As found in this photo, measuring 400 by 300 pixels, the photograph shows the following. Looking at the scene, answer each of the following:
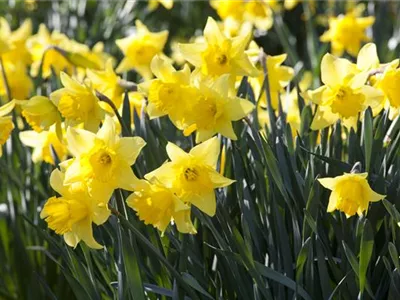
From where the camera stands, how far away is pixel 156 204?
5.31ft

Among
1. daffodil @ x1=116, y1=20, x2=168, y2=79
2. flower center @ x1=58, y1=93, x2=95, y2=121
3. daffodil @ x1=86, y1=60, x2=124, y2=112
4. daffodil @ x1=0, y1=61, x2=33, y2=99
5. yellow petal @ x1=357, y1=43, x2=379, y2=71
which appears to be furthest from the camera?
daffodil @ x1=0, y1=61, x2=33, y2=99

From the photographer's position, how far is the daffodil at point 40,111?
1.93m

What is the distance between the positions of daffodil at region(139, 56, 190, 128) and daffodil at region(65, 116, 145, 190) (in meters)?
0.19

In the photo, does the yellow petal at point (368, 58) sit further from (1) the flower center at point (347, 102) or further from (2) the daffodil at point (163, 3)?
(2) the daffodil at point (163, 3)

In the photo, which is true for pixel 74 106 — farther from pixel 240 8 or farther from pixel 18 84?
pixel 240 8

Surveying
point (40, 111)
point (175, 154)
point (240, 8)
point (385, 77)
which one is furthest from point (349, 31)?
point (175, 154)

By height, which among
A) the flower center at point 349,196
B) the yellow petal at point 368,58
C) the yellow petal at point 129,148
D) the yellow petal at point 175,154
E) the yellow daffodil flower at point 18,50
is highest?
the yellow petal at point 368,58

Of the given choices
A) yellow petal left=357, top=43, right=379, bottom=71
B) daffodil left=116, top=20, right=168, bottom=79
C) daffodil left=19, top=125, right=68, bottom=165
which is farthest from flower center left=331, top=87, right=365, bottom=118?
daffodil left=116, top=20, right=168, bottom=79

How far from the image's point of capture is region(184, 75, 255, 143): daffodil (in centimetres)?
175

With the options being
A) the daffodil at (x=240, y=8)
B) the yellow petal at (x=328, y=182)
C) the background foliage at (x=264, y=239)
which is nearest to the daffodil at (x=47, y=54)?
the daffodil at (x=240, y=8)

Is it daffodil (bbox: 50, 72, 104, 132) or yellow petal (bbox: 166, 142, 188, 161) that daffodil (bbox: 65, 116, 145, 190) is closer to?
A: yellow petal (bbox: 166, 142, 188, 161)

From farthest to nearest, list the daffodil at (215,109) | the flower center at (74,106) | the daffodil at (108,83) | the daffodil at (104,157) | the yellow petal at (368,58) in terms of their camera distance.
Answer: the daffodil at (108,83), the yellow petal at (368,58), the flower center at (74,106), the daffodil at (215,109), the daffodil at (104,157)

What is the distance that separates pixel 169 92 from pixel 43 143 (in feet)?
2.39

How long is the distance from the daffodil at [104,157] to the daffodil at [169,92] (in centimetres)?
19
